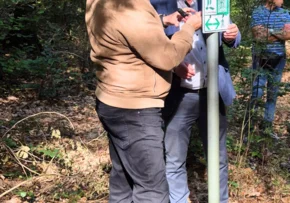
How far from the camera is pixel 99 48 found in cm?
244

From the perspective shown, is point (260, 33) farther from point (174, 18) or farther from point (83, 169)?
point (83, 169)

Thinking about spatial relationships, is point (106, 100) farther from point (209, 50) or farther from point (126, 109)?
point (209, 50)

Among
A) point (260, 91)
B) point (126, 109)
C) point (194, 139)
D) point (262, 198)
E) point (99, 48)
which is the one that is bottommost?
point (262, 198)

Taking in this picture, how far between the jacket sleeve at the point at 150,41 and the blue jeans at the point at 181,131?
0.64 meters

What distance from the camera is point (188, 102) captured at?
296cm

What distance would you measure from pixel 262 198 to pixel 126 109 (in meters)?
1.89

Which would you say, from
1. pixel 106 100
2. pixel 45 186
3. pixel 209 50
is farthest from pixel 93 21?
pixel 45 186

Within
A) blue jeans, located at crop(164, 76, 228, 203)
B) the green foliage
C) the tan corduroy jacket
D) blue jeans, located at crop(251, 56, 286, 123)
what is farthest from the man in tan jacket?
the green foliage

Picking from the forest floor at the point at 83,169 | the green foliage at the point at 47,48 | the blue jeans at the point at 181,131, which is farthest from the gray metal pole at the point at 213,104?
the green foliage at the point at 47,48

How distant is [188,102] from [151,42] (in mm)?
821

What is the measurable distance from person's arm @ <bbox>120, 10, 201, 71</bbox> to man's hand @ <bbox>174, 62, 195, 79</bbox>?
1.23 ft

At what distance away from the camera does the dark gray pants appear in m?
2.43

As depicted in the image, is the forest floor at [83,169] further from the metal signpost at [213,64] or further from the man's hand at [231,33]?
the metal signpost at [213,64]

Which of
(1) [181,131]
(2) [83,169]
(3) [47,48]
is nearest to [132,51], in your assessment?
(1) [181,131]
